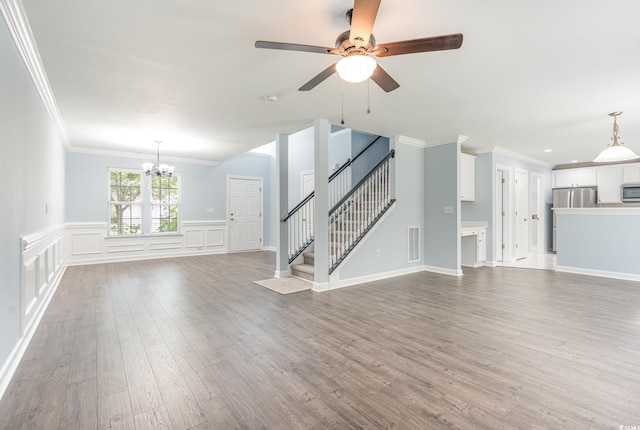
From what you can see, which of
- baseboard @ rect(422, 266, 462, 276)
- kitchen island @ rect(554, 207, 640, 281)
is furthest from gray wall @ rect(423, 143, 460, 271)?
→ kitchen island @ rect(554, 207, 640, 281)

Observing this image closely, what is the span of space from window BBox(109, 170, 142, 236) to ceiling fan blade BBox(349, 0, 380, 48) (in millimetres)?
7181

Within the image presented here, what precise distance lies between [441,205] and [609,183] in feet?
18.1

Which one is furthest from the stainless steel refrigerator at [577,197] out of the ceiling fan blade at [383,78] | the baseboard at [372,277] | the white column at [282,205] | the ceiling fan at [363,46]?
the ceiling fan at [363,46]

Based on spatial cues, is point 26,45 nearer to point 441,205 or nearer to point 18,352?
point 18,352

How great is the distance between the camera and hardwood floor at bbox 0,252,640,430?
1707mm

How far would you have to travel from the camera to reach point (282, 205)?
17.7ft

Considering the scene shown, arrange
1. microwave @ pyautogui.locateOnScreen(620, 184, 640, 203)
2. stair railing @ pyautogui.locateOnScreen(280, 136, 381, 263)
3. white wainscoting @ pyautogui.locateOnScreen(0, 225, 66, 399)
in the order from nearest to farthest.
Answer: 1. white wainscoting @ pyautogui.locateOnScreen(0, 225, 66, 399)
2. stair railing @ pyautogui.locateOnScreen(280, 136, 381, 263)
3. microwave @ pyautogui.locateOnScreen(620, 184, 640, 203)

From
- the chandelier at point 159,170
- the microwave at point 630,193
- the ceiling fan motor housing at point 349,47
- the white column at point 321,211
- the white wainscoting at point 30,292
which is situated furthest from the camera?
the microwave at point 630,193

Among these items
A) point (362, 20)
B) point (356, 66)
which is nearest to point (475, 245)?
point (356, 66)

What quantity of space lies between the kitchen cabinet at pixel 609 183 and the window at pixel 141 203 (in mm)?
11025

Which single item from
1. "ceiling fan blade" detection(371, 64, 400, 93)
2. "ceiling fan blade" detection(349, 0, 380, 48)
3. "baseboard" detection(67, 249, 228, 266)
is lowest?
"baseboard" detection(67, 249, 228, 266)

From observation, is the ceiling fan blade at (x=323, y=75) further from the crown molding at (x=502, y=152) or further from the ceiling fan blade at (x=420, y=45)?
the crown molding at (x=502, y=152)

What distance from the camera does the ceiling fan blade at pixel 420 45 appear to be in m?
1.79

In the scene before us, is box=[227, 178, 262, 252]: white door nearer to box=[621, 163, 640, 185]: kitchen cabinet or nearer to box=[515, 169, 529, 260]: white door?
box=[515, 169, 529, 260]: white door
